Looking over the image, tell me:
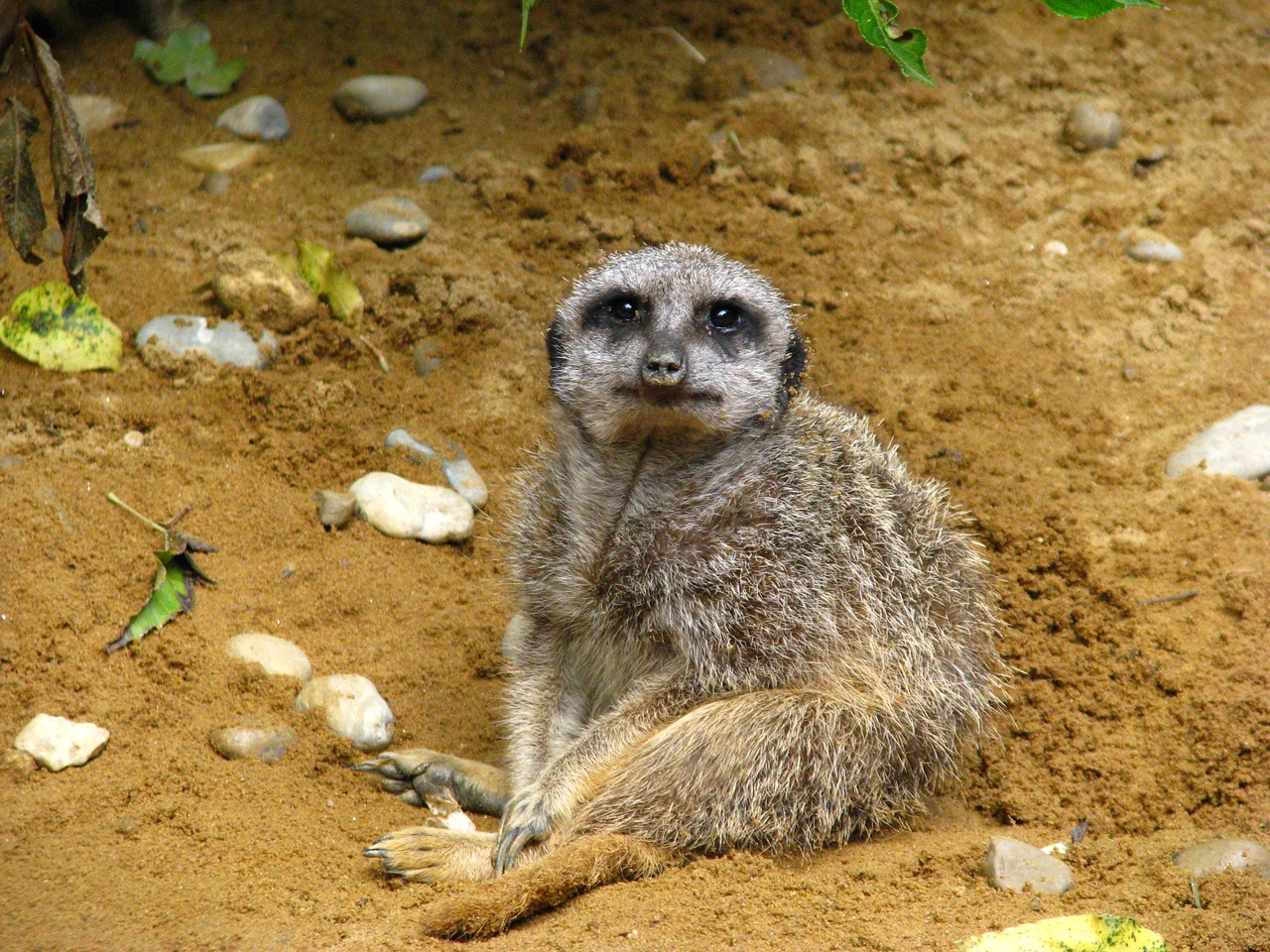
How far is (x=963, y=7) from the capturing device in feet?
23.2

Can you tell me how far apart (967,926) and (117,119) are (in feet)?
18.9

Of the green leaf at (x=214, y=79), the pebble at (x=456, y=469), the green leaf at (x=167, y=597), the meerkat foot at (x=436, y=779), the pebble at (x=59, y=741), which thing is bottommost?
the meerkat foot at (x=436, y=779)

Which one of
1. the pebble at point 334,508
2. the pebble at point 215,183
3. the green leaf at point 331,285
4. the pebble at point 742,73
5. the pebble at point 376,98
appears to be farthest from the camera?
the pebble at point 742,73

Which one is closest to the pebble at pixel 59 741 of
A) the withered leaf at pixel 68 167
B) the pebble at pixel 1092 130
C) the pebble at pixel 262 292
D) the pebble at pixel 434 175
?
the withered leaf at pixel 68 167

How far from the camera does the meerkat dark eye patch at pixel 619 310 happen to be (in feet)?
12.5

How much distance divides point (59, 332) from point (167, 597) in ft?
4.85

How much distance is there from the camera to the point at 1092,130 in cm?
632

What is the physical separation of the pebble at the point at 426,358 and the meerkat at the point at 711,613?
4.97ft

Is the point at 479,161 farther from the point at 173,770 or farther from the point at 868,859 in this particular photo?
the point at 868,859

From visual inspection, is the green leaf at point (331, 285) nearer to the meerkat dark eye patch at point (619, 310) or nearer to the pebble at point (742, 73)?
the meerkat dark eye patch at point (619, 310)

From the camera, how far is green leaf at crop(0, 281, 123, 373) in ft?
15.9

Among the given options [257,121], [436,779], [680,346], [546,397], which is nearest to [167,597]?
[436,779]

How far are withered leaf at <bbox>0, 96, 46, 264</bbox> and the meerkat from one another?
5.65 feet

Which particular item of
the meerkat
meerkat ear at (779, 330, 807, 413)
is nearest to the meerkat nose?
the meerkat
